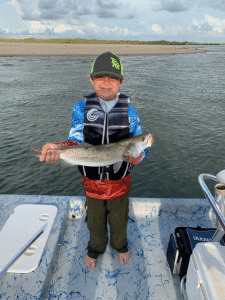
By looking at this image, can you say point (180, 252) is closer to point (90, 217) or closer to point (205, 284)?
point (205, 284)

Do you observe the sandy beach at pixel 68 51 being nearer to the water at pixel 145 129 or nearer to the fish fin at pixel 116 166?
the water at pixel 145 129

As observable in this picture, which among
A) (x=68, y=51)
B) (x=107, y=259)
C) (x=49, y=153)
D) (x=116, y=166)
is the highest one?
(x=49, y=153)

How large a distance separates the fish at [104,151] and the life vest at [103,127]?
0.16m

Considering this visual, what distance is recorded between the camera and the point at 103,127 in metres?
3.20

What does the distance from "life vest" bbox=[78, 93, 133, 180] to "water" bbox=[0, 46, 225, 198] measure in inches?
225

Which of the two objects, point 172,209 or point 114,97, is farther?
point 172,209

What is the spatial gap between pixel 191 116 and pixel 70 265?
15451 millimetres

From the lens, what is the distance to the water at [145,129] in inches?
359

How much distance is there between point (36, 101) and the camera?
771 inches

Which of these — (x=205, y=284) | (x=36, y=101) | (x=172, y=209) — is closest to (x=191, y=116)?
(x=172, y=209)

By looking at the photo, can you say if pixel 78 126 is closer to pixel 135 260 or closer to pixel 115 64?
pixel 115 64

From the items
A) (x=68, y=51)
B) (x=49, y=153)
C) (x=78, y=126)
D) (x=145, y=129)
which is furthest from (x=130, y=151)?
(x=68, y=51)

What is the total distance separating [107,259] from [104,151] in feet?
7.52

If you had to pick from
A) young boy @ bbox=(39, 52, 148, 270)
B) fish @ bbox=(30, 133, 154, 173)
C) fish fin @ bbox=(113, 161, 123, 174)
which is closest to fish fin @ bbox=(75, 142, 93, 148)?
fish @ bbox=(30, 133, 154, 173)
